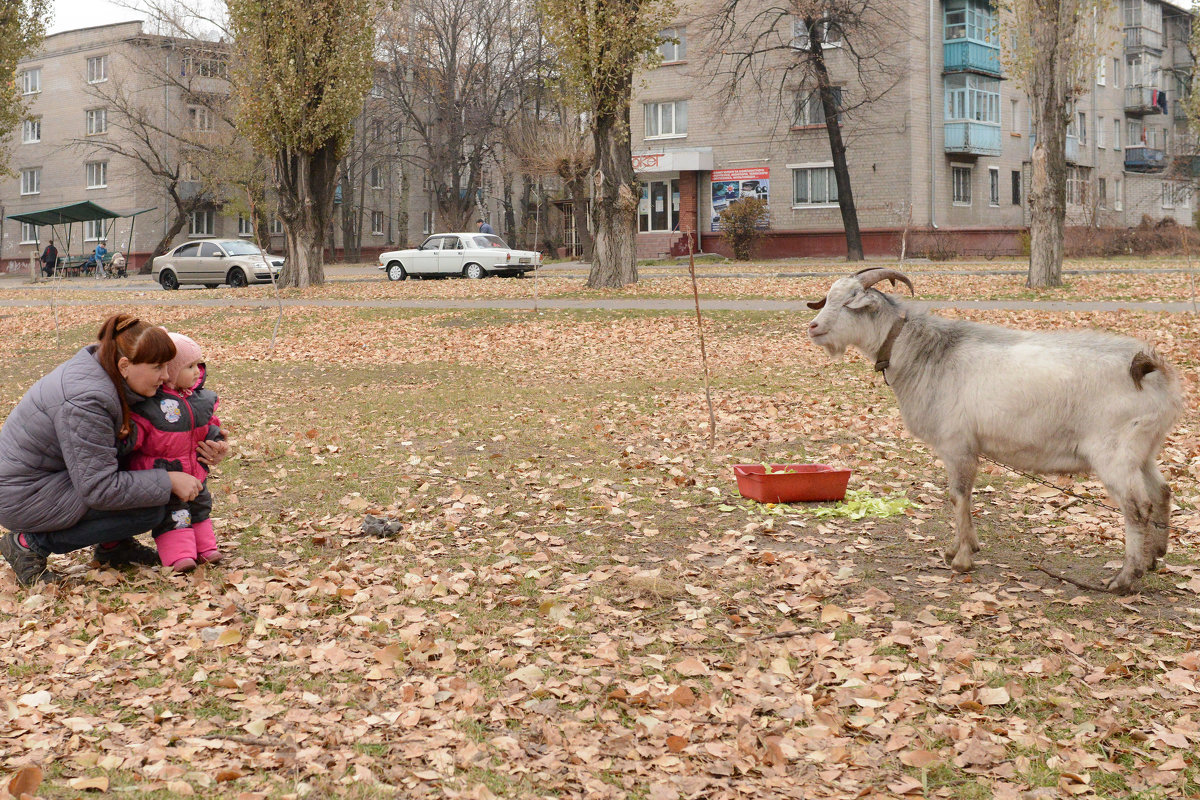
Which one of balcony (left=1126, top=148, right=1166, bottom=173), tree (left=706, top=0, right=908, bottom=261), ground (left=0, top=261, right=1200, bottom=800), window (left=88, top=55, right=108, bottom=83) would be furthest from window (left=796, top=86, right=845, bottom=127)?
window (left=88, top=55, right=108, bottom=83)

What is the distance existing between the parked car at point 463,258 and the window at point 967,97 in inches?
715

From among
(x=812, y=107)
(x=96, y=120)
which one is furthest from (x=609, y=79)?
(x=96, y=120)

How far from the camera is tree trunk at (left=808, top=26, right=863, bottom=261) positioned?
39156 millimetres

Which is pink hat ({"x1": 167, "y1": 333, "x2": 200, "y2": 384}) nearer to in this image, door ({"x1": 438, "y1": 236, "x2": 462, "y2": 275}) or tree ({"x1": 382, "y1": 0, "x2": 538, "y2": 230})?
door ({"x1": 438, "y1": 236, "x2": 462, "y2": 275})

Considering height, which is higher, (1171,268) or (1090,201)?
(1090,201)

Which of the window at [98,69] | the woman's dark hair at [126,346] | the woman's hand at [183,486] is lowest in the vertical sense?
the woman's hand at [183,486]

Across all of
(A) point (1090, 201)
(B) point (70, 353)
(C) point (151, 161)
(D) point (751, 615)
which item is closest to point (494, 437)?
(D) point (751, 615)

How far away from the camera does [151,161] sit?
2295 inches

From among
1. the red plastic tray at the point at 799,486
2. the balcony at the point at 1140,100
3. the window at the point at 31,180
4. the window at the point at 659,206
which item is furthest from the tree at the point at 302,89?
the balcony at the point at 1140,100

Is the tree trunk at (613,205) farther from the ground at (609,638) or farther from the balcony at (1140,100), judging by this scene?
the balcony at (1140,100)

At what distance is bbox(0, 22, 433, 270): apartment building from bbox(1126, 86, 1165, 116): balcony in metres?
38.5

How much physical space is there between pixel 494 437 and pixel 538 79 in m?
46.3

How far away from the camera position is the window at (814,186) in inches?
1764

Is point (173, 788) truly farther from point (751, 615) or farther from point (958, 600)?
point (958, 600)
